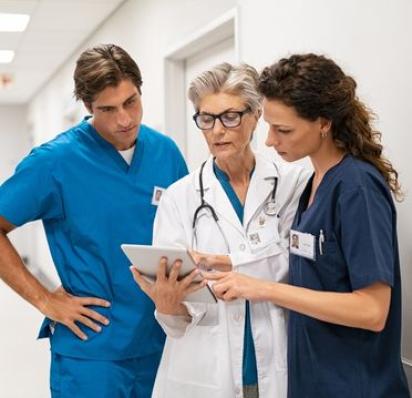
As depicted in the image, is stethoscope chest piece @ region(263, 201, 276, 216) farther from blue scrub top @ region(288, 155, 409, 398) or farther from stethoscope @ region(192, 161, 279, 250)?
blue scrub top @ region(288, 155, 409, 398)

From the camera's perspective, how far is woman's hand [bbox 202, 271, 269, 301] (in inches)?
48.4

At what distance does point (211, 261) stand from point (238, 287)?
17 centimetres

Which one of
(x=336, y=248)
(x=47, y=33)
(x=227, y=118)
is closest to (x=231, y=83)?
(x=227, y=118)

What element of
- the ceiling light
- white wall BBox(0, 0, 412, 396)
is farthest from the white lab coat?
the ceiling light

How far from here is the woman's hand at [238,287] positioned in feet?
4.03

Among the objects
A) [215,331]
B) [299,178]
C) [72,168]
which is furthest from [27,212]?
[299,178]

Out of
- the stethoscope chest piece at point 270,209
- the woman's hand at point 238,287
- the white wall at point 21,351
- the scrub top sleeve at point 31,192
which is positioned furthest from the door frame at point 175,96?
the woman's hand at point 238,287

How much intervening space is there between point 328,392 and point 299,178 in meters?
0.53

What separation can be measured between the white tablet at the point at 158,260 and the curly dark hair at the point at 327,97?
15.4 inches

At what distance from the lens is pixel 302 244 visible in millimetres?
1283

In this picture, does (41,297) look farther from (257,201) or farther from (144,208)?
(257,201)

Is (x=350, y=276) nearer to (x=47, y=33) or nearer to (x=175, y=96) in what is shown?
(x=175, y=96)

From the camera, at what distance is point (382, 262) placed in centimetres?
114

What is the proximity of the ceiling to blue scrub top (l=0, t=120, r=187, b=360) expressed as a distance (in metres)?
2.79
